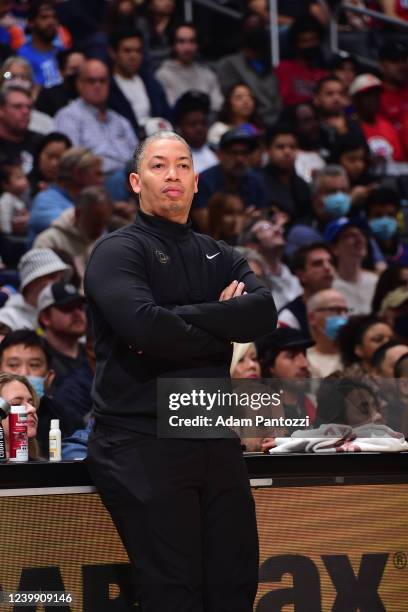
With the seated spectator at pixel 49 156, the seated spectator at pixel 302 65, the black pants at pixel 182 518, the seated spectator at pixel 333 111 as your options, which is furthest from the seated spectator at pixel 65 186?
the black pants at pixel 182 518

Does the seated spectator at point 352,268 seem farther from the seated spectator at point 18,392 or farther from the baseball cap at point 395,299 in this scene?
the seated spectator at point 18,392

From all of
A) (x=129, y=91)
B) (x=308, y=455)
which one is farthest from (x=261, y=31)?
(x=308, y=455)

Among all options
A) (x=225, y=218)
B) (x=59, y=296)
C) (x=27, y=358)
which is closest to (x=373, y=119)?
(x=225, y=218)

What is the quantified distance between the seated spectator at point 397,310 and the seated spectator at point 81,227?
2.04 meters

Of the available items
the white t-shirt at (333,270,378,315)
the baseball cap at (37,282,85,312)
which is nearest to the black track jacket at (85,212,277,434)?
the baseball cap at (37,282,85,312)

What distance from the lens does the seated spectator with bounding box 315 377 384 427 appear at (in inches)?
181

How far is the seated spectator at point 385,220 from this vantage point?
1137 cm

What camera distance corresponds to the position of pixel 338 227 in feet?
33.9

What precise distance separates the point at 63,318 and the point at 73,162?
1.99 m

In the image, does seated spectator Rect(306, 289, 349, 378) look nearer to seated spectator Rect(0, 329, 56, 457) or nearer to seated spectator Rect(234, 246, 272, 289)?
seated spectator Rect(234, 246, 272, 289)

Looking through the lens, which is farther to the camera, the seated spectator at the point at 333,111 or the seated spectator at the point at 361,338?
the seated spectator at the point at 333,111

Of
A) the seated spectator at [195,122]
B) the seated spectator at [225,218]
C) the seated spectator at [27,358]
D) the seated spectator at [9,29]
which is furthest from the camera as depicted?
the seated spectator at [9,29]

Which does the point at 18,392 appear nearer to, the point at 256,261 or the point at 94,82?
the point at 256,261
